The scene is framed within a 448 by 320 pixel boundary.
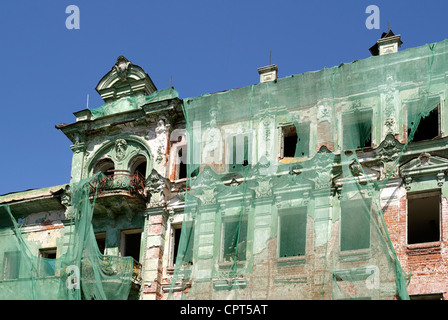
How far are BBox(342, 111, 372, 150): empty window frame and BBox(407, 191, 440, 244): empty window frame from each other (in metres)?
2.10

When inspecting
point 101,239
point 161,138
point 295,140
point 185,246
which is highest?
point 161,138

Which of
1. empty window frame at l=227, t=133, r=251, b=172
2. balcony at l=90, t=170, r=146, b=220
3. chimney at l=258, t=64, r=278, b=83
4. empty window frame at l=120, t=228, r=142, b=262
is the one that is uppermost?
chimney at l=258, t=64, r=278, b=83

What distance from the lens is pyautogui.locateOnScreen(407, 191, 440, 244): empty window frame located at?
65.9 ft

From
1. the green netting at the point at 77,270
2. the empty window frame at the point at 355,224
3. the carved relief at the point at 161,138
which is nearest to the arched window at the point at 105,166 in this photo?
the green netting at the point at 77,270

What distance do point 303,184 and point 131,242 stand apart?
6.68m

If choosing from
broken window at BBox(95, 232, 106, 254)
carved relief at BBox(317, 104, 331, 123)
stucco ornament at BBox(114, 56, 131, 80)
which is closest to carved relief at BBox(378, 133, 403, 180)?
carved relief at BBox(317, 104, 331, 123)

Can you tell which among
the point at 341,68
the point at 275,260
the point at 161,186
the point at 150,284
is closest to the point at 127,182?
the point at 161,186

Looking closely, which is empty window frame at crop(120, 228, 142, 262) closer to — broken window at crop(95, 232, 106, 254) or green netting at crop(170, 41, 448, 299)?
broken window at crop(95, 232, 106, 254)

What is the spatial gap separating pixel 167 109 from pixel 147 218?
3.54 metres

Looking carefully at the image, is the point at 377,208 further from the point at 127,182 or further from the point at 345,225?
the point at 127,182

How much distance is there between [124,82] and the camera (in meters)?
26.2

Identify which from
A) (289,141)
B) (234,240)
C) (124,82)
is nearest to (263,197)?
(234,240)

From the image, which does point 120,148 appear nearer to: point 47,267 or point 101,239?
point 101,239

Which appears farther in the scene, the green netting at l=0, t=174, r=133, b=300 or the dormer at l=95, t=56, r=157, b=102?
the dormer at l=95, t=56, r=157, b=102
